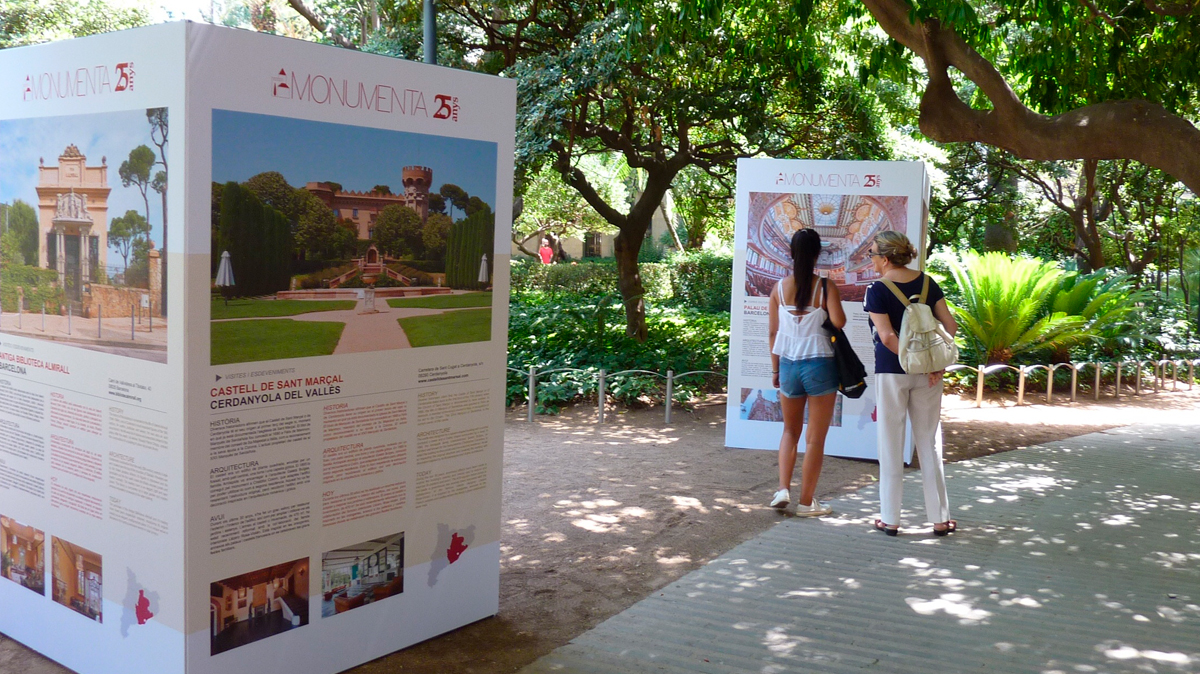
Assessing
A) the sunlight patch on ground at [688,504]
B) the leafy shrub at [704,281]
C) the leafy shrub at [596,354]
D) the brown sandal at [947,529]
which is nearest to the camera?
the brown sandal at [947,529]

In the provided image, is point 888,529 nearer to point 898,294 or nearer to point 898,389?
point 898,389

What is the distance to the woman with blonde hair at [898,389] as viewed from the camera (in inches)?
236

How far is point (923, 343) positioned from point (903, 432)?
0.61 metres

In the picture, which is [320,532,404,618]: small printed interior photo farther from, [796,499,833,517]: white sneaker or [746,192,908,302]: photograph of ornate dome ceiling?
[746,192,908,302]: photograph of ornate dome ceiling

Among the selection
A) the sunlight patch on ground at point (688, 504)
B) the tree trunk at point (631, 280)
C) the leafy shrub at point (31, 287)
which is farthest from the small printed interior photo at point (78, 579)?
the tree trunk at point (631, 280)

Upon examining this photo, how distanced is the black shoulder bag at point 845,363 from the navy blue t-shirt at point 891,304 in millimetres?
268

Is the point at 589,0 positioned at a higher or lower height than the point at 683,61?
higher

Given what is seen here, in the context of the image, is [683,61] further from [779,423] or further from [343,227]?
[343,227]

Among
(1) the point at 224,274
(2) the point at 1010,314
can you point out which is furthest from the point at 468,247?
(2) the point at 1010,314

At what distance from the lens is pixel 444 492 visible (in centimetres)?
425

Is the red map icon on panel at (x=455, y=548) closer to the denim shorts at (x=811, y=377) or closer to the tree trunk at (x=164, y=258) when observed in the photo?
the tree trunk at (x=164, y=258)

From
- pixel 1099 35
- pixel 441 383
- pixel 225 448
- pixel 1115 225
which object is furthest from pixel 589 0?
pixel 1115 225

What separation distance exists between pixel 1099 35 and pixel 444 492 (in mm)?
8120

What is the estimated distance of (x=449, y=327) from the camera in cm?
413
